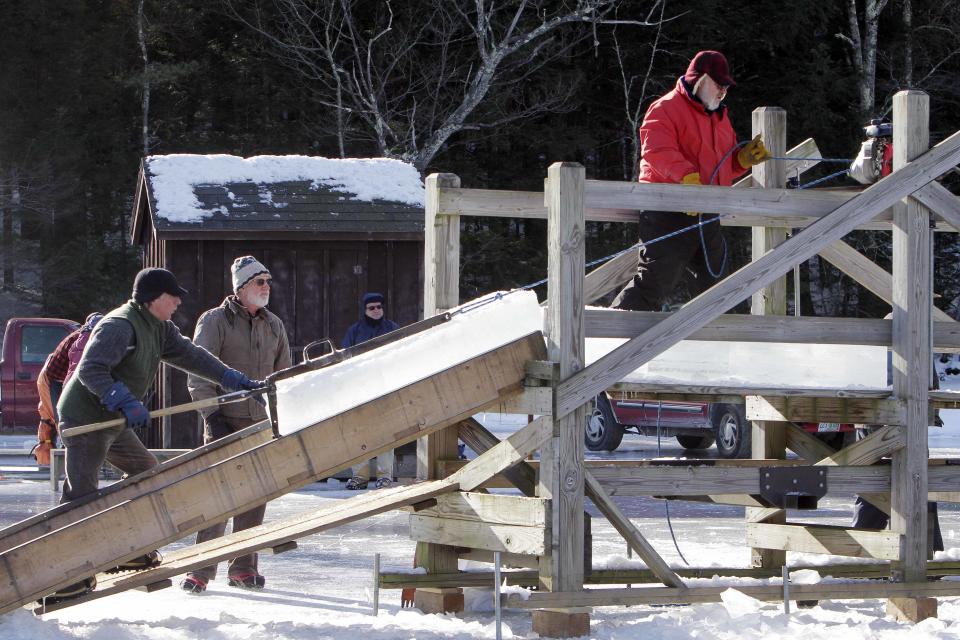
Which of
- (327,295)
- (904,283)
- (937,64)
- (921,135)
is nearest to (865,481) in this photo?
(904,283)

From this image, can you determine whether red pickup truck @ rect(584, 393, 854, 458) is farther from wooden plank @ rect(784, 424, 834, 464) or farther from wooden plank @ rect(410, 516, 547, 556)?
wooden plank @ rect(410, 516, 547, 556)

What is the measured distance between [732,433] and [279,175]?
6.24 metres

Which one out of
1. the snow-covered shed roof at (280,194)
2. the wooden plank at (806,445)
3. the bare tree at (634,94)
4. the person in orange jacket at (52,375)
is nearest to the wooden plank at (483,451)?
the wooden plank at (806,445)

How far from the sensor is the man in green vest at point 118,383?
21.3 feet

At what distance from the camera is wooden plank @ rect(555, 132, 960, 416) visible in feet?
20.2

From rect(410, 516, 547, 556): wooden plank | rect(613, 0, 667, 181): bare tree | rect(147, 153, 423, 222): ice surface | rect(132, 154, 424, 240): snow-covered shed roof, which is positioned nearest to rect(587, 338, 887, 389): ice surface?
rect(410, 516, 547, 556): wooden plank

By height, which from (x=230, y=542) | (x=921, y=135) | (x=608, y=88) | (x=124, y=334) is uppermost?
(x=608, y=88)

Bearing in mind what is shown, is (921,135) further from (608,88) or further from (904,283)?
(608,88)

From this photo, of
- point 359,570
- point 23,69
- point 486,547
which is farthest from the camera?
point 23,69

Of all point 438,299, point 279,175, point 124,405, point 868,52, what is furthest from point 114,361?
point 868,52

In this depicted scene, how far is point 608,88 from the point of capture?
1267 inches

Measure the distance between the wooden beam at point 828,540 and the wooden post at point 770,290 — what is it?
1.12 feet

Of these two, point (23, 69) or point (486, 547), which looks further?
point (23, 69)

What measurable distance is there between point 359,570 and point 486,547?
243 centimetres
